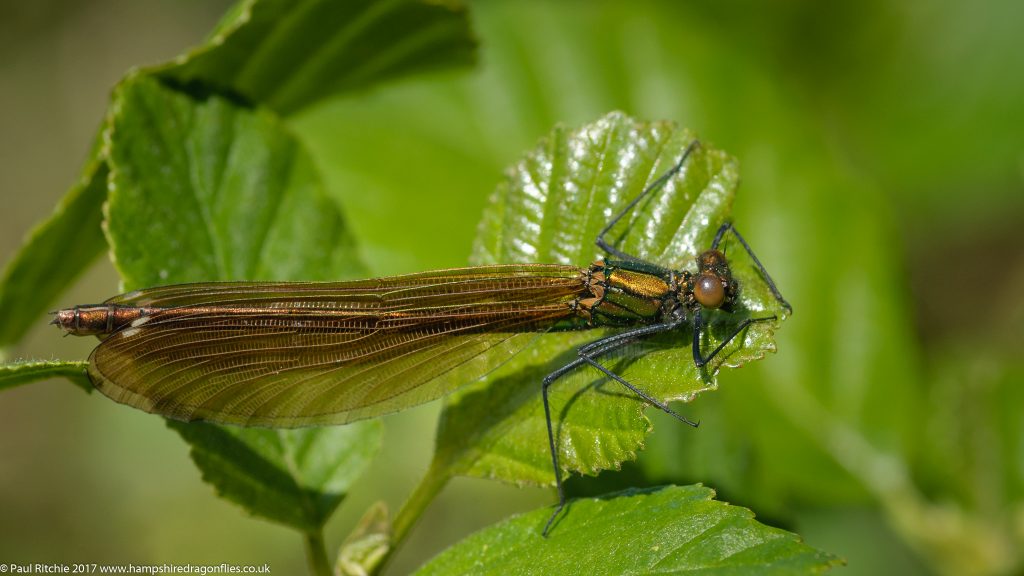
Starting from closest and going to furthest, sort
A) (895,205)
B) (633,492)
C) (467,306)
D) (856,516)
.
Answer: (633,492) < (467,306) < (856,516) < (895,205)

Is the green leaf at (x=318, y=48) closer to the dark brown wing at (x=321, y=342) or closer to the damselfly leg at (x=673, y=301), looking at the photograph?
the dark brown wing at (x=321, y=342)

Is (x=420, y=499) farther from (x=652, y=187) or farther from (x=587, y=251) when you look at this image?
(x=652, y=187)

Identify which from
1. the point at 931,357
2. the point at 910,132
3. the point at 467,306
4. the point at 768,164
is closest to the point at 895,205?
the point at 910,132

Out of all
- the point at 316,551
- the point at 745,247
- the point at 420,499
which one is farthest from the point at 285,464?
the point at 745,247

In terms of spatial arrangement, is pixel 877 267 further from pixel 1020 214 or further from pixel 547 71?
pixel 1020 214

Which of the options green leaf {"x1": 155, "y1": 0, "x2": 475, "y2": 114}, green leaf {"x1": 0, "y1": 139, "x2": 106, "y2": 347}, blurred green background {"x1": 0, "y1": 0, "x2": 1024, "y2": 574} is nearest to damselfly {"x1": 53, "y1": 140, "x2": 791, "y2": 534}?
green leaf {"x1": 0, "y1": 139, "x2": 106, "y2": 347}

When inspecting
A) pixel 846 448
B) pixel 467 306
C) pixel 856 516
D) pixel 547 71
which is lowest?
pixel 856 516
